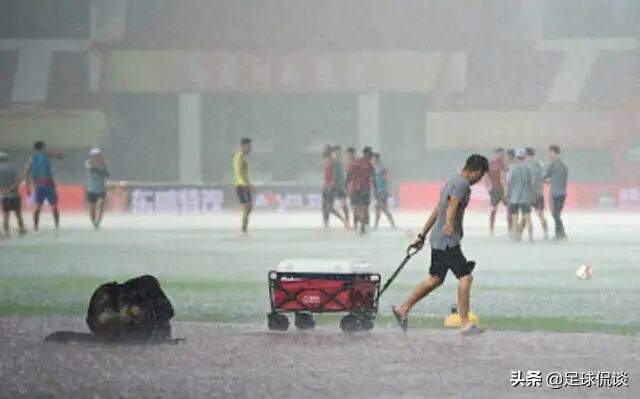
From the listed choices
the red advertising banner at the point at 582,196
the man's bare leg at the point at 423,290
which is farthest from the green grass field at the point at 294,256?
the red advertising banner at the point at 582,196

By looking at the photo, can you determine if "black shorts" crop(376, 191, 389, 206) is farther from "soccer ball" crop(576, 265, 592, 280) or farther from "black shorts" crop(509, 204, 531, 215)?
"soccer ball" crop(576, 265, 592, 280)

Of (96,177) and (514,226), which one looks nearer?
(514,226)

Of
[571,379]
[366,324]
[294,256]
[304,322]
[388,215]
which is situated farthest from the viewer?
[388,215]

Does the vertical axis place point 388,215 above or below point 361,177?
below

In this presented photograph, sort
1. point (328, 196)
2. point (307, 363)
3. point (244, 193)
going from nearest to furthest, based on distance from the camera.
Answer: point (307, 363)
point (244, 193)
point (328, 196)

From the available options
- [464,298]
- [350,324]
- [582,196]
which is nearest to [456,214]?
[464,298]

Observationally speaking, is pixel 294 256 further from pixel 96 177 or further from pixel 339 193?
pixel 96 177

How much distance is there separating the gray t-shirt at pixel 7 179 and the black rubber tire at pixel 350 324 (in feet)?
43.4

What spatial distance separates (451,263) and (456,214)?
313 mm

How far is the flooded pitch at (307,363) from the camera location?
706cm

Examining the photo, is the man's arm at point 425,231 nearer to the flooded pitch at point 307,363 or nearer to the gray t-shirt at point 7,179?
the flooded pitch at point 307,363

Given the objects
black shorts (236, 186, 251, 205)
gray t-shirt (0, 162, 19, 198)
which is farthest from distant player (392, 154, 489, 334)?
gray t-shirt (0, 162, 19, 198)

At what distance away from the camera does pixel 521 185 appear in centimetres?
2088

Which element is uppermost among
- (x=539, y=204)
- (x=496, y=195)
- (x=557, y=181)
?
(x=557, y=181)
